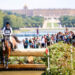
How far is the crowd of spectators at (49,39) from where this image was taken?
194 inches

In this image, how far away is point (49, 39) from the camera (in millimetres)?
4941

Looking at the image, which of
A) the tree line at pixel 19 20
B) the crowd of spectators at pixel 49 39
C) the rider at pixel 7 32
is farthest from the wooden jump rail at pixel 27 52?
the tree line at pixel 19 20

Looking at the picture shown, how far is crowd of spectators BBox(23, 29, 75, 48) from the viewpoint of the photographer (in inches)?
194

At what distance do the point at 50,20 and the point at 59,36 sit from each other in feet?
1.40

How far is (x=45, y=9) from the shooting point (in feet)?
16.8

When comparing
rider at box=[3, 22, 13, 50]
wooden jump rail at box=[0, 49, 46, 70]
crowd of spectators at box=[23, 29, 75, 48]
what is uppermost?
rider at box=[3, 22, 13, 50]

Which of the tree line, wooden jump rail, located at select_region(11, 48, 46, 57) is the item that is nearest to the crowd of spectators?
wooden jump rail, located at select_region(11, 48, 46, 57)

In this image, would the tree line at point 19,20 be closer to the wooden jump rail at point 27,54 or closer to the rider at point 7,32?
the rider at point 7,32

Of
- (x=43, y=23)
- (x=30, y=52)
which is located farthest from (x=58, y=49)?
(x=43, y=23)

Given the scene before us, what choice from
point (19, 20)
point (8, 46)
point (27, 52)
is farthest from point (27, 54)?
point (19, 20)

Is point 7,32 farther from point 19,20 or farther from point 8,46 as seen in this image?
point 19,20

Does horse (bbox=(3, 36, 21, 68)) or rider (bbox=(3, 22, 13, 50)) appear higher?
rider (bbox=(3, 22, 13, 50))

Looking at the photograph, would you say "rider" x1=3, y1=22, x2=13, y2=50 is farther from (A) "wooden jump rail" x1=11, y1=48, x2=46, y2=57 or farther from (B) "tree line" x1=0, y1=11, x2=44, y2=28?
(A) "wooden jump rail" x1=11, y1=48, x2=46, y2=57

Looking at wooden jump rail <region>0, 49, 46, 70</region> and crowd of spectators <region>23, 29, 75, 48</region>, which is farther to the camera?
crowd of spectators <region>23, 29, 75, 48</region>
